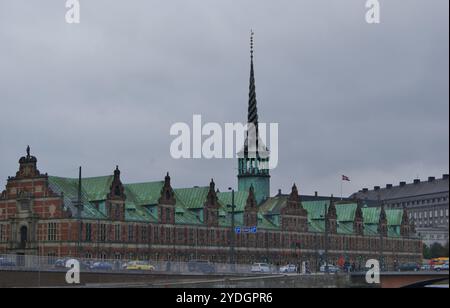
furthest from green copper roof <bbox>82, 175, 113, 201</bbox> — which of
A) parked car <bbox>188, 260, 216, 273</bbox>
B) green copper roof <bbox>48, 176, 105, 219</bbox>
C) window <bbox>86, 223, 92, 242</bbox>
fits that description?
parked car <bbox>188, 260, 216, 273</bbox>

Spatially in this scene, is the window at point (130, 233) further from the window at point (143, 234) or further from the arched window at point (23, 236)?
the arched window at point (23, 236)

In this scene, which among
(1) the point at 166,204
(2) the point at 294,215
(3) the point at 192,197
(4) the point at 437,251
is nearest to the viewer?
(1) the point at 166,204

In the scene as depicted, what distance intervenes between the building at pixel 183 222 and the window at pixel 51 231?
101 millimetres

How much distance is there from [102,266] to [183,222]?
36.3 m

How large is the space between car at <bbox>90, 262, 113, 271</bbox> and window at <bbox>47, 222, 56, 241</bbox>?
20333 mm

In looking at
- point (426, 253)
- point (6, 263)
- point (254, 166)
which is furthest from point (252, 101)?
point (6, 263)

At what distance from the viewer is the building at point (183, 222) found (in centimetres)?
10531

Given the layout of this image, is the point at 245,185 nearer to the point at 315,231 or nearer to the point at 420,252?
the point at 315,231

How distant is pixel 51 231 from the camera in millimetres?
104688

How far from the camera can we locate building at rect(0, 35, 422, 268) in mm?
105312

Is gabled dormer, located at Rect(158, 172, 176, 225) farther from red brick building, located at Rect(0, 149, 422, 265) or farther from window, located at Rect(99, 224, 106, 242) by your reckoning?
window, located at Rect(99, 224, 106, 242)

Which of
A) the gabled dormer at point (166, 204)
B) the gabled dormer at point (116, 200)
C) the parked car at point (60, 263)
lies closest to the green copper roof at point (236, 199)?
the gabled dormer at point (166, 204)

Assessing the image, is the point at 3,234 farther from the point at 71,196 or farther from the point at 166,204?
the point at 166,204
